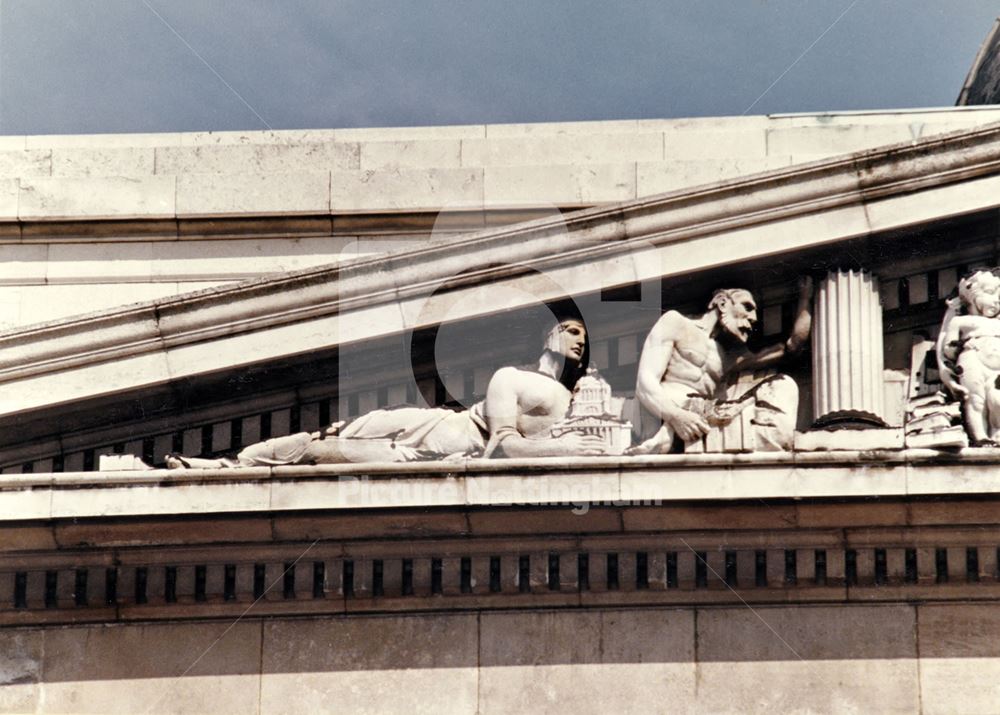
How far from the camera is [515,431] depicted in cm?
2147

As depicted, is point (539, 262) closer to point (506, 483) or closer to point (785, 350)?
point (506, 483)

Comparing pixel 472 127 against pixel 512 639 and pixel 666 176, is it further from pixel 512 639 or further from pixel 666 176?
pixel 512 639

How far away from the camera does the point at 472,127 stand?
26344 millimetres

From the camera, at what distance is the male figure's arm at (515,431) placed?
69.8 ft

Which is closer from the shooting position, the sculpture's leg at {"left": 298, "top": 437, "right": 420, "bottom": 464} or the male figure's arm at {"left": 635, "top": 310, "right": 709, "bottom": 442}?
the male figure's arm at {"left": 635, "top": 310, "right": 709, "bottom": 442}

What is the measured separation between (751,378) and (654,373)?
950 mm

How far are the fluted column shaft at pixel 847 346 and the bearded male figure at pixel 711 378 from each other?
0.64 feet

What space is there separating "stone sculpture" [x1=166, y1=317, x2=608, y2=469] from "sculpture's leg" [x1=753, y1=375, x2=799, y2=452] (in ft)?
4.38

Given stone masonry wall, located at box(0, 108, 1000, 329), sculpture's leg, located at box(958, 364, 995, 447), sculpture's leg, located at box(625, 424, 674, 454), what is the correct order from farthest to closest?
stone masonry wall, located at box(0, 108, 1000, 329) < sculpture's leg, located at box(625, 424, 674, 454) < sculpture's leg, located at box(958, 364, 995, 447)

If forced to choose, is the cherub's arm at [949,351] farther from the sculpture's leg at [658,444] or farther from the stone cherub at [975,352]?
the sculpture's leg at [658,444]

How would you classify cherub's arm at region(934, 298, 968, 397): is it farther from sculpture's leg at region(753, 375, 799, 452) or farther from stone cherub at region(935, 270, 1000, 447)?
sculpture's leg at region(753, 375, 799, 452)

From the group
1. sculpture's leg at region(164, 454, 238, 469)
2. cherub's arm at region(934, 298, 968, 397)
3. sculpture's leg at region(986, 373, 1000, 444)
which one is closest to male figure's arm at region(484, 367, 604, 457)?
sculpture's leg at region(164, 454, 238, 469)

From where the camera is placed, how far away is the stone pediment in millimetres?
21797

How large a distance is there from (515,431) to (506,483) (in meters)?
0.61
